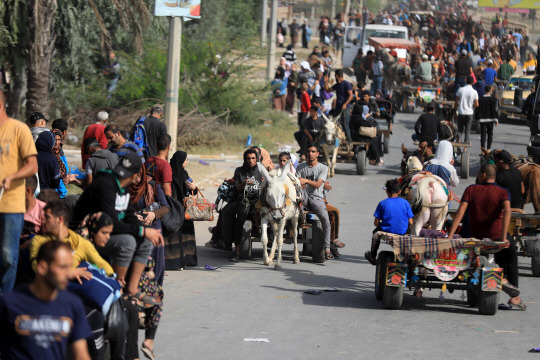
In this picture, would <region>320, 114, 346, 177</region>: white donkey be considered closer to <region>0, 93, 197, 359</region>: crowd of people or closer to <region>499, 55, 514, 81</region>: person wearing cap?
<region>0, 93, 197, 359</region>: crowd of people

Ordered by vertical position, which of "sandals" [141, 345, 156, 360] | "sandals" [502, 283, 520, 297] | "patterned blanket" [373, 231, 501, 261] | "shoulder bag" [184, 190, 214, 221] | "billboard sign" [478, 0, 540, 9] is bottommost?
"sandals" [502, 283, 520, 297]

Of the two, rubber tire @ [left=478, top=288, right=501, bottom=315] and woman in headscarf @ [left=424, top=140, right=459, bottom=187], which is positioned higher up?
woman in headscarf @ [left=424, top=140, right=459, bottom=187]

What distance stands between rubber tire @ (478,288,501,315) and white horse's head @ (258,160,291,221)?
10.4 ft

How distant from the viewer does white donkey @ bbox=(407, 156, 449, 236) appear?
1217 cm

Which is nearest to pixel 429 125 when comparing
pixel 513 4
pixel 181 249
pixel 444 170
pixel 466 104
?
pixel 466 104

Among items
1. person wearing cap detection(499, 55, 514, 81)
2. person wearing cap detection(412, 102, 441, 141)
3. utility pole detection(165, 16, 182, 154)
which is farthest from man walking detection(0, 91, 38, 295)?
person wearing cap detection(499, 55, 514, 81)

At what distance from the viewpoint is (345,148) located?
75.0 feet

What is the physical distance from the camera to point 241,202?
13.5 meters

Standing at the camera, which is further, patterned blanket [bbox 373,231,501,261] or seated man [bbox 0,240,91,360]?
patterned blanket [bbox 373,231,501,261]

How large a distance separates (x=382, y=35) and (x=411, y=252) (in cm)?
3881

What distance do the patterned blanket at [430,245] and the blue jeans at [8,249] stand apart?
14.7 feet

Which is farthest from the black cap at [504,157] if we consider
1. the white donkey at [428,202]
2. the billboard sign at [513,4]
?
the billboard sign at [513,4]

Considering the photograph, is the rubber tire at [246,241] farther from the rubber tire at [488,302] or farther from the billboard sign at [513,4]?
the billboard sign at [513,4]

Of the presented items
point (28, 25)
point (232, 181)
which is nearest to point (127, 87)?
point (28, 25)
